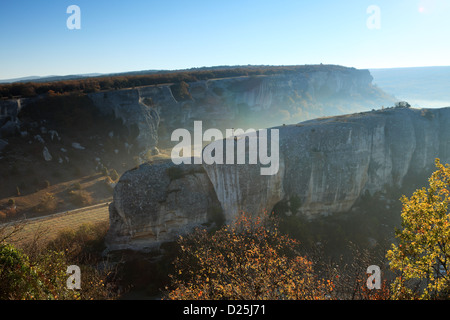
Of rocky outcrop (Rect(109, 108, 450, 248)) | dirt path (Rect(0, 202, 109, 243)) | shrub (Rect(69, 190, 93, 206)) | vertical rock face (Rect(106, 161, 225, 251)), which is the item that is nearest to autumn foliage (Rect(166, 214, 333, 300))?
vertical rock face (Rect(106, 161, 225, 251))

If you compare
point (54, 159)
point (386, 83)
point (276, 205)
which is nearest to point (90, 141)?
point (54, 159)

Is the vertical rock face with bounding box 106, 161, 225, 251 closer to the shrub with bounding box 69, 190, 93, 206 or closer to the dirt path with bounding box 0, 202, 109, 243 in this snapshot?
the dirt path with bounding box 0, 202, 109, 243

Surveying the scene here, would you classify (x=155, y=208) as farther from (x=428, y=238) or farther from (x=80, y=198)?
(x=428, y=238)

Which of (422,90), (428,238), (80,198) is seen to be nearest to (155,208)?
(80,198)

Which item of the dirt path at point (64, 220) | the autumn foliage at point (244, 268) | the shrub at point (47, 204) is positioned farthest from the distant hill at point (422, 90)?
the shrub at point (47, 204)

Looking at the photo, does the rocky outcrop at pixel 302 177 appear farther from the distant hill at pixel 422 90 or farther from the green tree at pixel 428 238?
the distant hill at pixel 422 90
